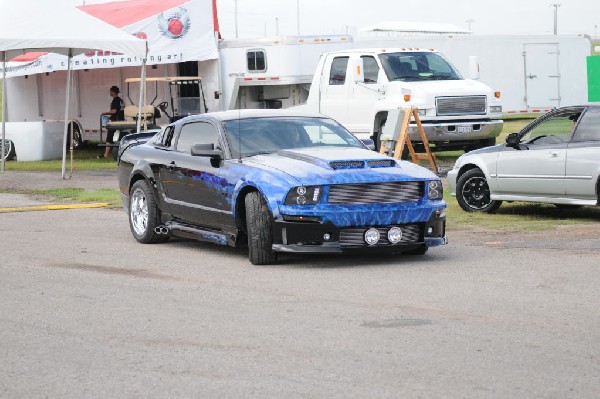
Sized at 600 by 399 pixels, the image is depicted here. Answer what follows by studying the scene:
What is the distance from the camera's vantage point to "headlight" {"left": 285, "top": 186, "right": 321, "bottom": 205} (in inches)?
411

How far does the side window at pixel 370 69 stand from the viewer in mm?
22828

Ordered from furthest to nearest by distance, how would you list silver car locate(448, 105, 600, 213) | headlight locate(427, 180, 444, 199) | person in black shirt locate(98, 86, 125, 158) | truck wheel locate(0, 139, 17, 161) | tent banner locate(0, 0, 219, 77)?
truck wheel locate(0, 139, 17, 161) < person in black shirt locate(98, 86, 125, 158) < tent banner locate(0, 0, 219, 77) < silver car locate(448, 105, 600, 213) < headlight locate(427, 180, 444, 199)

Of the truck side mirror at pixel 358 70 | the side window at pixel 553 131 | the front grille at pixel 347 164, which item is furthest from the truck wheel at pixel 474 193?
the truck side mirror at pixel 358 70

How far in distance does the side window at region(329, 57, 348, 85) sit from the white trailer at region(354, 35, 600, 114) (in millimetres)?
7414

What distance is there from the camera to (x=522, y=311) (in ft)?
26.7

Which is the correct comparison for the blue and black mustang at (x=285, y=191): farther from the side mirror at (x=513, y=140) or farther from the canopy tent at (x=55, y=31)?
the canopy tent at (x=55, y=31)

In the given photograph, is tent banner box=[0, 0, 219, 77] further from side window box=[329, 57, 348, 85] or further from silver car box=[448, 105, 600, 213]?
silver car box=[448, 105, 600, 213]

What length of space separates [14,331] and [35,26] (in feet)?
50.7

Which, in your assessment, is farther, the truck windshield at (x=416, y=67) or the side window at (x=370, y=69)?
the side window at (x=370, y=69)

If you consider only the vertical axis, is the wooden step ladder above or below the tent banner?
below

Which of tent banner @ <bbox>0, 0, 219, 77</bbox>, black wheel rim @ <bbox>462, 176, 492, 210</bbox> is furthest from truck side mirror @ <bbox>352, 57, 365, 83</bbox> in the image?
black wheel rim @ <bbox>462, 176, 492, 210</bbox>

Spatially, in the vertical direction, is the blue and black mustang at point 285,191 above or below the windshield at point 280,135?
below

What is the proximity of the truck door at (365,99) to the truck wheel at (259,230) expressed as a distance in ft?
39.6

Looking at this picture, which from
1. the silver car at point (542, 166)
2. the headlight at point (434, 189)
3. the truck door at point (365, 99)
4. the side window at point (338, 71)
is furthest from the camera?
the side window at point (338, 71)
